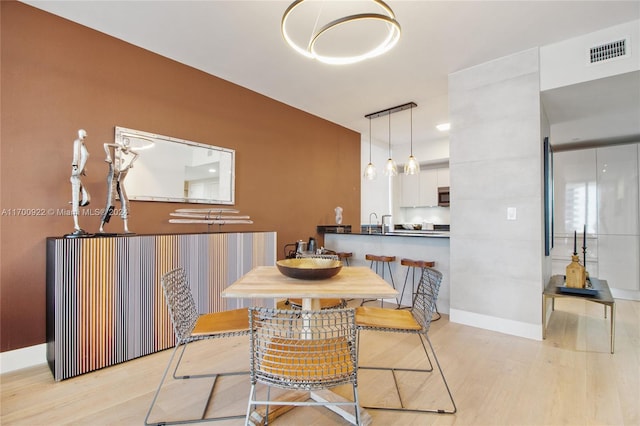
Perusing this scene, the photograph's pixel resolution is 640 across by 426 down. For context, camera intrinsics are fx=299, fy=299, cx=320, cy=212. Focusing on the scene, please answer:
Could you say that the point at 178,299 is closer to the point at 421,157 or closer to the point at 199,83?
the point at 199,83

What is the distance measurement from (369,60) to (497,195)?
6.49ft

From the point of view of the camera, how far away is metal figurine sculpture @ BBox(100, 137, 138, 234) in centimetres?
246

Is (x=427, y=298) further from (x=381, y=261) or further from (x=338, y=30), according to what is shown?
(x=338, y=30)

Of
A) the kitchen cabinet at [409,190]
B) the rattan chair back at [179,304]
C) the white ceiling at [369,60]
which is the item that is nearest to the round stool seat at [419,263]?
the white ceiling at [369,60]

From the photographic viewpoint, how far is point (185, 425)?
166cm

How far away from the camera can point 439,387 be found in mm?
2039

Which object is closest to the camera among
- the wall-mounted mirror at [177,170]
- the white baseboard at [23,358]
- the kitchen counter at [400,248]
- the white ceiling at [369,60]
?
the white baseboard at [23,358]

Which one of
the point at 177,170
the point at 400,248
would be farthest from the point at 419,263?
the point at 177,170

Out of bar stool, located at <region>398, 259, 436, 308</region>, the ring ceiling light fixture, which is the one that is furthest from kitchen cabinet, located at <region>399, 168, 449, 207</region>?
the ring ceiling light fixture

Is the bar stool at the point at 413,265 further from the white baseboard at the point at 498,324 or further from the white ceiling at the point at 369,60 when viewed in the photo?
the white ceiling at the point at 369,60

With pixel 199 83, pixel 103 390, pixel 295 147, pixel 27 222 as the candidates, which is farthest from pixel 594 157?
pixel 27 222

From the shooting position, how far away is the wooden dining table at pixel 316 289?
1.53 m

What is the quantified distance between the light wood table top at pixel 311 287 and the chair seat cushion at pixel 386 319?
0.28 meters

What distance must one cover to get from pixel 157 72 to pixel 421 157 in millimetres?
5085
